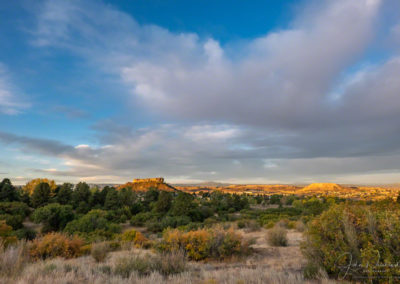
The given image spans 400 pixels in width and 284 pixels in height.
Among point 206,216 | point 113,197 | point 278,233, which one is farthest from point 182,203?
point 278,233

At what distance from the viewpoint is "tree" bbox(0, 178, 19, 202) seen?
1918 inches

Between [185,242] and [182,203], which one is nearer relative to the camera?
[185,242]

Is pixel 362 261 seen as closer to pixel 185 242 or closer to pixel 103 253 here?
pixel 185 242

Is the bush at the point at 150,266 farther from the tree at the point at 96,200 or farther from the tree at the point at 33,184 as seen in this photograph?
the tree at the point at 33,184

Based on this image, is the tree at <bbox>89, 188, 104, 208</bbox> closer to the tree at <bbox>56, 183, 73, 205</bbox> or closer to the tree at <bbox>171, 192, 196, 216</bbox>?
the tree at <bbox>56, 183, 73, 205</bbox>

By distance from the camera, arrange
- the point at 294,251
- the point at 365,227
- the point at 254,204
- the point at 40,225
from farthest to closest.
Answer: the point at 254,204
the point at 40,225
the point at 294,251
the point at 365,227

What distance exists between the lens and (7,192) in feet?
163

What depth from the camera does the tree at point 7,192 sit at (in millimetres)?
48728

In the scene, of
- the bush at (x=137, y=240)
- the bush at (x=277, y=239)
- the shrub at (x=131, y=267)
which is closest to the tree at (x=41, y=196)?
the bush at (x=137, y=240)

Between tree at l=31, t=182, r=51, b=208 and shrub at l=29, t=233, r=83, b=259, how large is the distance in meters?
46.7

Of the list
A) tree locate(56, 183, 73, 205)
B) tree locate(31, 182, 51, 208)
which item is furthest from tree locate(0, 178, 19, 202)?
tree locate(56, 183, 73, 205)

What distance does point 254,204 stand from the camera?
2795 inches

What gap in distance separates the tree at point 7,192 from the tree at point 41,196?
3843mm

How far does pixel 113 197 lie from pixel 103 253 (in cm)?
4465
